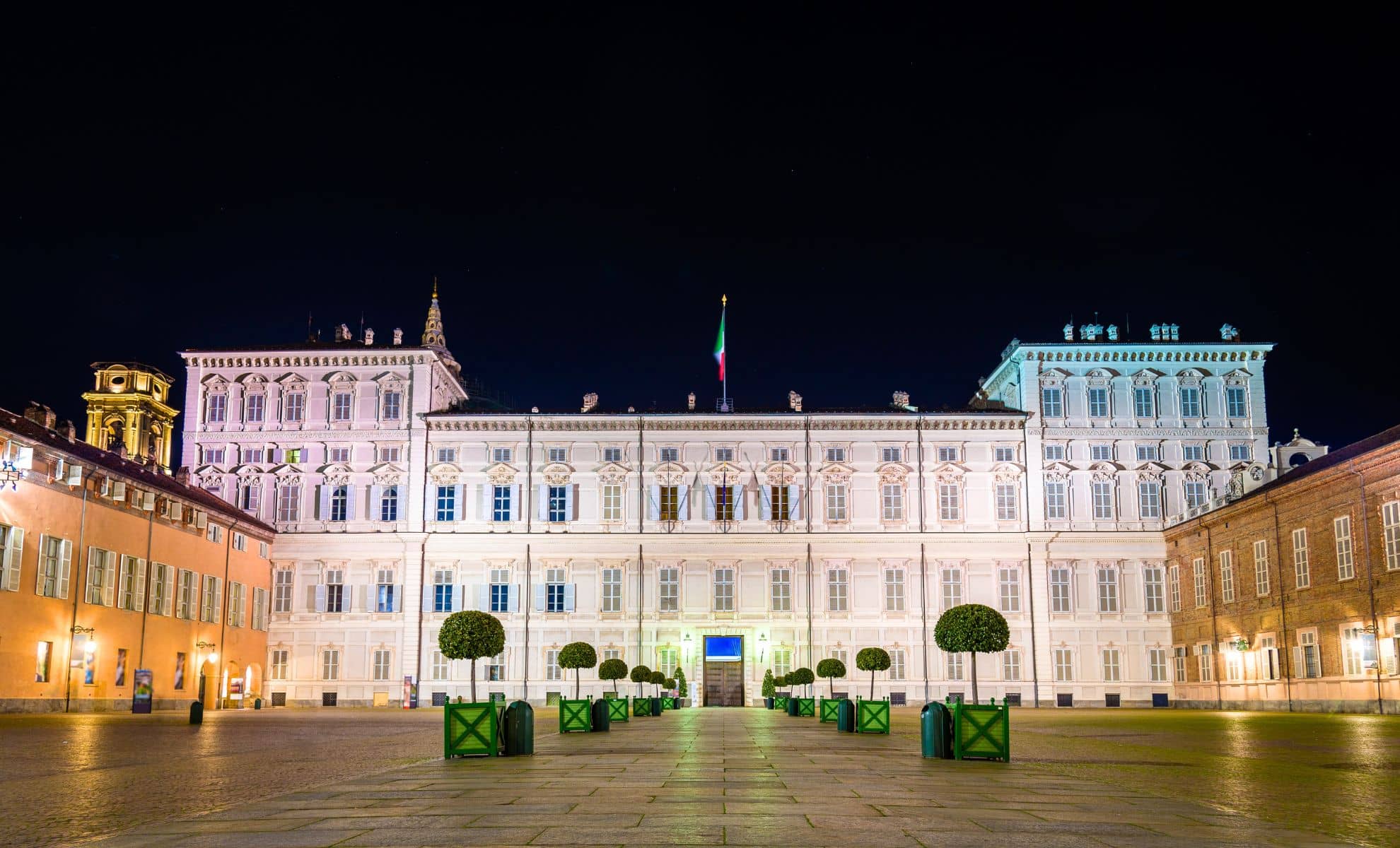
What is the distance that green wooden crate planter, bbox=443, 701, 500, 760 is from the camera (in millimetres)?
19750

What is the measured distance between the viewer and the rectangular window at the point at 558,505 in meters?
64.8

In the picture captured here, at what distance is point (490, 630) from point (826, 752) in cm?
1701

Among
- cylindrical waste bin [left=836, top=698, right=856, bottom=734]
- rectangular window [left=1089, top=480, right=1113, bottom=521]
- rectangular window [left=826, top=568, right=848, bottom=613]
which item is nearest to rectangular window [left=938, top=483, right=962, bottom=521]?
rectangular window [left=826, top=568, right=848, bottom=613]

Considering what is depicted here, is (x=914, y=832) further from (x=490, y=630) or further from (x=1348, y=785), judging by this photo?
(x=490, y=630)

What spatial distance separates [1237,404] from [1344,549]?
2151 cm

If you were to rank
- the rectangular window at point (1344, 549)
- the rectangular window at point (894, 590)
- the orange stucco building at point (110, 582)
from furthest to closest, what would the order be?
the rectangular window at point (894, 590) → the rectangular window at point (1344, 549) → the orange stucco building at point (110, 582)

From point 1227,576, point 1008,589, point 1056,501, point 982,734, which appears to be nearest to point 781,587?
point 1008,589

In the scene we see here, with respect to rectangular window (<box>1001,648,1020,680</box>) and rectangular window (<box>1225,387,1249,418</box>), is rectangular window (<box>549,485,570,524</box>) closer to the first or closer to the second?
rectangular window (<box>1001,648,1020,680</box>)

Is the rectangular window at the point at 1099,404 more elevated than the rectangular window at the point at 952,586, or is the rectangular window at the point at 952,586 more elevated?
the rectangular window at the point at 1099,404

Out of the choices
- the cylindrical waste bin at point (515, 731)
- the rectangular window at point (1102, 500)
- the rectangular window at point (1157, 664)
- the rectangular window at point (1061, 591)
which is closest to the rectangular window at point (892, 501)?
the rectangular window at point (1061, 591)

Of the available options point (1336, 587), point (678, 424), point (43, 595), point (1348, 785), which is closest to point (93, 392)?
point (678, 424)

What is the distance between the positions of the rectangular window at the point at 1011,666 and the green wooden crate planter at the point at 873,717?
36305 millimetres

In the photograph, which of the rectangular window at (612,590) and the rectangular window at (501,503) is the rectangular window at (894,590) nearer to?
the rectangular window at (612,590)

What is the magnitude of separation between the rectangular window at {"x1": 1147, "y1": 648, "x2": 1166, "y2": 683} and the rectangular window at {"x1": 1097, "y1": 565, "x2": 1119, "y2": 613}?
273 cm
